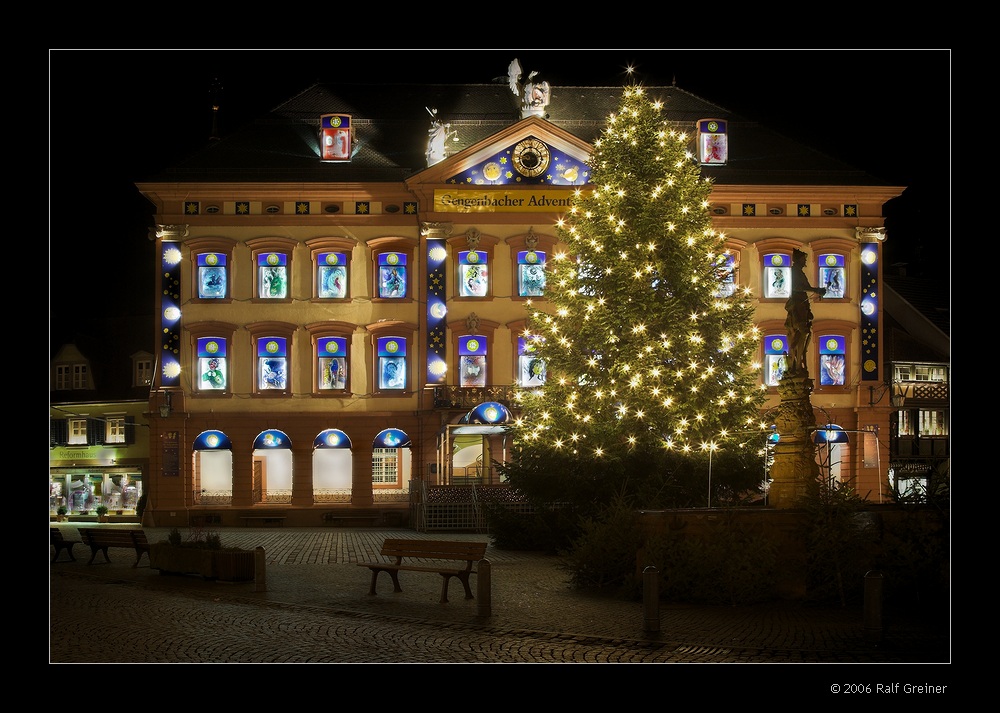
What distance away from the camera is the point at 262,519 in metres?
37.0

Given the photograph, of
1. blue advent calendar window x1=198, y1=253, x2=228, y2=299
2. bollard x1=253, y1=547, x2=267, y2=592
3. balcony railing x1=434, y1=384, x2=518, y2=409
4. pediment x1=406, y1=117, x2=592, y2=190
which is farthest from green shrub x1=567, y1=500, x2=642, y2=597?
blue advent calendar window x1=198, y1=253, x2=228, y2=299

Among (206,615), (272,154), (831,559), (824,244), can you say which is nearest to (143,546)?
(206,615)

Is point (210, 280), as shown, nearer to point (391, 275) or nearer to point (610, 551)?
point (391, 275)

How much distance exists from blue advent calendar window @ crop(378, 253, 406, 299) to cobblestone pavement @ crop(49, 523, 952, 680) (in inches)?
743

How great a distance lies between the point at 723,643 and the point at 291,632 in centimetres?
508

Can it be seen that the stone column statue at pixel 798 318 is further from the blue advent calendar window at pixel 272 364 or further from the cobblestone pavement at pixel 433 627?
the blue advent calendar window at pixel 272 364

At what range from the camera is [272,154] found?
38.9 m

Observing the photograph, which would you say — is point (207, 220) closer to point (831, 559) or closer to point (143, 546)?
point (143, 546)

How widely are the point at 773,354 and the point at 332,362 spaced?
47.5ft

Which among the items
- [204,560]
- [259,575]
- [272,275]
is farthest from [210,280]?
[259,575]

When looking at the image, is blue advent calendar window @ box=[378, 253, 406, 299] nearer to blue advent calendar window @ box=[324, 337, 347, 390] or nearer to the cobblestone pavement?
blue advent calendar window @ box=[324, 337, 347, 390]

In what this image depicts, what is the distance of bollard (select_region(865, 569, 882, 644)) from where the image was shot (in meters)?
13.1

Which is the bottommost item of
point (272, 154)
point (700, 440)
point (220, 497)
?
point (220, 497)

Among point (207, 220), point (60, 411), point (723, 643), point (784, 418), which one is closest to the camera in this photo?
point (723, 643)
